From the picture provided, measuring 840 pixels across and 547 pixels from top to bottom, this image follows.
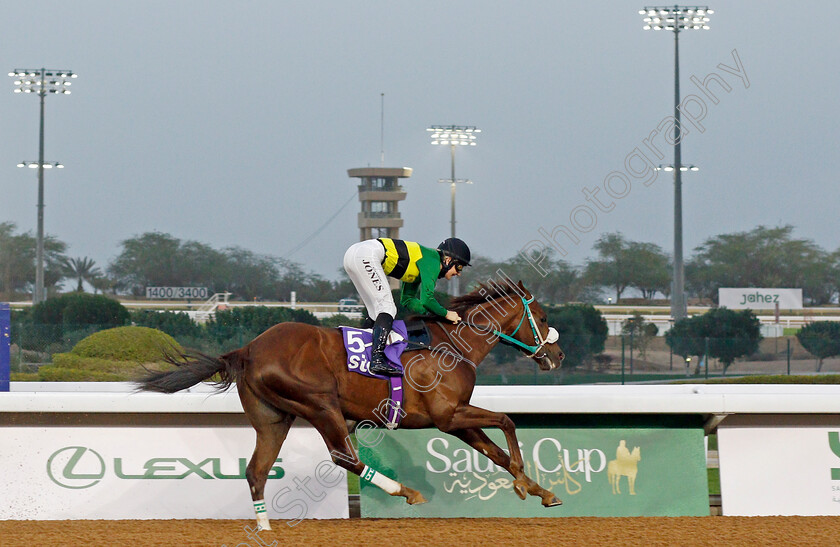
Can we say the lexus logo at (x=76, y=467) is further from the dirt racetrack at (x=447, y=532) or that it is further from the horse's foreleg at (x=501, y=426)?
the horse's foreleg at (x=501, y=426)

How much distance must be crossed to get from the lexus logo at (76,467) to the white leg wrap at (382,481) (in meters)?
1.64

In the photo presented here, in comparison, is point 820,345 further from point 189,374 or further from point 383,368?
point 189,374

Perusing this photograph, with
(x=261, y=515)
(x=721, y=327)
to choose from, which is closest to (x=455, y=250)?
(x=261, y=515)

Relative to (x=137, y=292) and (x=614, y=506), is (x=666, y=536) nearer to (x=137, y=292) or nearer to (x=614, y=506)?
(x=614, y=506)

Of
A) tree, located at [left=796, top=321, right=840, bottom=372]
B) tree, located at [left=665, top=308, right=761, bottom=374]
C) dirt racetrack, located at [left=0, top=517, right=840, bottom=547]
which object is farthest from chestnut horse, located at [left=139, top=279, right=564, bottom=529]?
tree, located at [left=796, top=321, right=840, bottom=372]

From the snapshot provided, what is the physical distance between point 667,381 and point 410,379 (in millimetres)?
13233

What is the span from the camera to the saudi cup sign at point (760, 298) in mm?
37656

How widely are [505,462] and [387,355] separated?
0.82 meters

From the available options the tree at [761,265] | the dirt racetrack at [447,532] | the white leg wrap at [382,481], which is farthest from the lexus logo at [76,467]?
the tree at [761,265]

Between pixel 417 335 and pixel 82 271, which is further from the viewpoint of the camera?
pixel 82 271

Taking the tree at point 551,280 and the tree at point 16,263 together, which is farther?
the tree at point 16,263

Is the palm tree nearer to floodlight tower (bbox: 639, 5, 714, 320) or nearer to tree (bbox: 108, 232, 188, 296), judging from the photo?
tree (bbox: 108, 232, 188, 296)

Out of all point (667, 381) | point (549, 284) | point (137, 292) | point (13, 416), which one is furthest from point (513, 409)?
point (137, 292)

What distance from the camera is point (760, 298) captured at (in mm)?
37688
